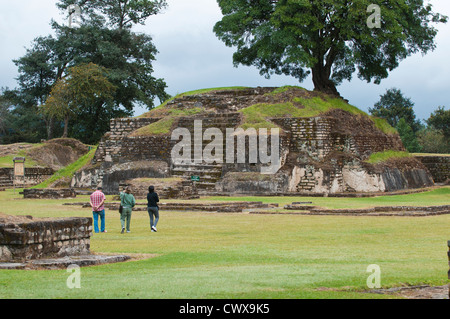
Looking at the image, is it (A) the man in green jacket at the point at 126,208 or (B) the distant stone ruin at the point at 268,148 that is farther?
(B) the distant stone ruin at the point at 268,148

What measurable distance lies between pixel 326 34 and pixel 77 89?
20.3 m

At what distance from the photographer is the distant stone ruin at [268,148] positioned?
3009 centimetres

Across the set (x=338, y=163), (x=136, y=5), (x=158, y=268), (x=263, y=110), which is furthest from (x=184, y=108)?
(x=158, y=268)

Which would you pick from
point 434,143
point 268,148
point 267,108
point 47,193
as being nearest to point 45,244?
point 47,193

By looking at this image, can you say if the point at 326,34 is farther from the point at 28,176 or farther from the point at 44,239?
the point at 44,239

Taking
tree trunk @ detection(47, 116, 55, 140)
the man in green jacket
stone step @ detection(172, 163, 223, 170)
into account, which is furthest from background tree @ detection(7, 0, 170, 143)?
the man in green jacket

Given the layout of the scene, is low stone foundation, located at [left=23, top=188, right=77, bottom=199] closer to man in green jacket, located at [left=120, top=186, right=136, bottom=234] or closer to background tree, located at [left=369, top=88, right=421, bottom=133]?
man in green jacket, located at [left=120, top=186, right=136, bottom=234]

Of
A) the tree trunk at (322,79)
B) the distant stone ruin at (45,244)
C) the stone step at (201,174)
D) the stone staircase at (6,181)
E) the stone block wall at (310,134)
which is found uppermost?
the tree trunk at (322,79)

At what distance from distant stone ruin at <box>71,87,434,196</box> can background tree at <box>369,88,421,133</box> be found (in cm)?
4581

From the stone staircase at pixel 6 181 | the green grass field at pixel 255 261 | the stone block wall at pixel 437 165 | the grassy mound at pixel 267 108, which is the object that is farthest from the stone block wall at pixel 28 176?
the green grass field at pixel 255 261

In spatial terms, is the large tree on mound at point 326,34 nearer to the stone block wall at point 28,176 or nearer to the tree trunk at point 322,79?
the tree trunk at point 322,79

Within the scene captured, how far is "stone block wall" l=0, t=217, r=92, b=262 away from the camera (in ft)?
27.7

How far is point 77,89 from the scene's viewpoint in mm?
49125

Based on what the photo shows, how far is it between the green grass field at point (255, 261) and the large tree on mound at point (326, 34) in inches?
787
